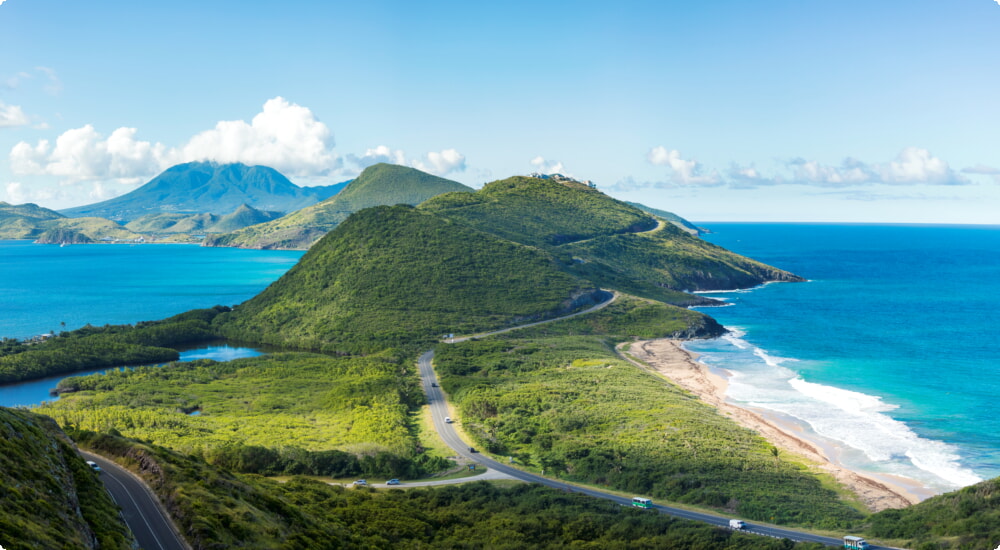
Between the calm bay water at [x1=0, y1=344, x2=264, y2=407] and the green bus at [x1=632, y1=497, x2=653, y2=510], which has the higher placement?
the green bus at [x1=632, y1=497, x2=653, y2=510]

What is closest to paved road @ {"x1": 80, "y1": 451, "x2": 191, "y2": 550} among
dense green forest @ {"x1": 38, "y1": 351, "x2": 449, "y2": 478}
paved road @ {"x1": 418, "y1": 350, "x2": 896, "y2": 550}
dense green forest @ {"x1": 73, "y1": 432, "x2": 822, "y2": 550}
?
dense green forest @ {"x1": 73, "y1": 432, "x2": 822, "y2": 550}

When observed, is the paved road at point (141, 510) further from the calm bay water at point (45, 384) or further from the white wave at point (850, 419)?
the white wave at point (850, 419)

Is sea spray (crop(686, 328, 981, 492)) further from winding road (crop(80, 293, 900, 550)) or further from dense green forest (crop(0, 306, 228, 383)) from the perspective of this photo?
dense green forest (crop(0, 306, 228, 383))

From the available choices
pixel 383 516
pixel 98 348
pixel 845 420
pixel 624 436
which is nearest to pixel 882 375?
pixel 845 420

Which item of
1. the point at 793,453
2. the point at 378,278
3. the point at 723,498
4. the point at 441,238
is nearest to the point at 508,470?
the point at 723,498

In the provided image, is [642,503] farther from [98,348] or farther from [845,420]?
[98,348]

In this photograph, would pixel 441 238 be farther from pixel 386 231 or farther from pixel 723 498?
pixel 723 498

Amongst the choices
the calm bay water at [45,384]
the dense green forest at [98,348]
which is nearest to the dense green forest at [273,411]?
the calm bay water at [45,384]
